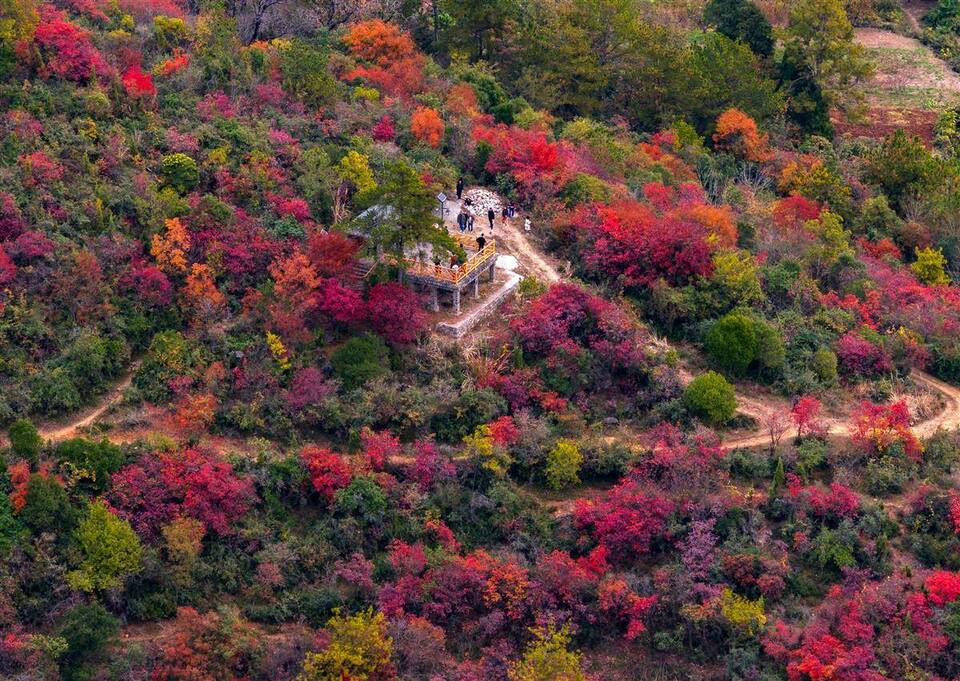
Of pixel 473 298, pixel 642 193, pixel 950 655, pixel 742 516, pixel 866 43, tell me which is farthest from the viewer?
pixel 866 43

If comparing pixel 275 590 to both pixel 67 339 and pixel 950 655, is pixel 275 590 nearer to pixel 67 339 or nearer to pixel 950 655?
pixel 67 339

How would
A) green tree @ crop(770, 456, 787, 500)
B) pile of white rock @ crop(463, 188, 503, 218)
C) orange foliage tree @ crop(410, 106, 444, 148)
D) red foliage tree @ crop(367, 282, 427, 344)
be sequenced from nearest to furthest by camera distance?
green tree @ crop(770, 456, 787, 500)
red foliage tree @ crop(367, 282, 427, 344)
pile of white rock @ crop(463, 188, 503, 218)
orange foliage tree @ crop(410, 106, 444, 148)

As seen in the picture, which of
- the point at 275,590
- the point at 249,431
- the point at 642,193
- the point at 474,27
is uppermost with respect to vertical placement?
the point at 474,27

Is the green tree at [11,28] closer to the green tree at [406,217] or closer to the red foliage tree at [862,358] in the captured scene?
the green tree at [406,217]

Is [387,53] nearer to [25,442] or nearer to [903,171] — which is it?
[903,171]

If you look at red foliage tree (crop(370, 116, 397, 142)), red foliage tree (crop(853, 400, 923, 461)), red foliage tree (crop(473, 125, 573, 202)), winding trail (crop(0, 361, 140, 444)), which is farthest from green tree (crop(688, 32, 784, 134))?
winding trail (crop(0, 361, 140, 444))

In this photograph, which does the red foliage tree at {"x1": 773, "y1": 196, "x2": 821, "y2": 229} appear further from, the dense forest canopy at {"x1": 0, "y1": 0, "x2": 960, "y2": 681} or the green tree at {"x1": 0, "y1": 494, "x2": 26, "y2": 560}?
the green tree at {"x1": 0, "y1": 494, "x2": 26, "y2": 560}

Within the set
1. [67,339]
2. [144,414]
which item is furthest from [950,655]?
[67,339]
